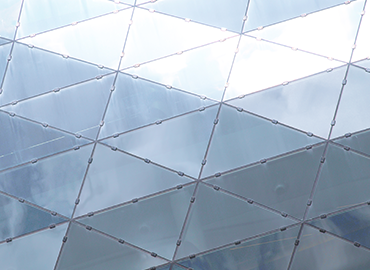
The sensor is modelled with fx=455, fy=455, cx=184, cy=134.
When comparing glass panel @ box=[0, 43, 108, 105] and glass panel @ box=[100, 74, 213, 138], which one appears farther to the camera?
glass panel @ box=[0, 43, 108, 105]

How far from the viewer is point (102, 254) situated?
1366cm

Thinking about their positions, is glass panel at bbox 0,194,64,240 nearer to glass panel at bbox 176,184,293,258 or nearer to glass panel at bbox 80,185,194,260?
glass panel at bbox 80,185,194,260

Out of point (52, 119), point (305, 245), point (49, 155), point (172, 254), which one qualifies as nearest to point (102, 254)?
point (172, 254)

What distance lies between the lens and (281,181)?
14.0 m

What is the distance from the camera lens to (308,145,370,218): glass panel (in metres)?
13.7

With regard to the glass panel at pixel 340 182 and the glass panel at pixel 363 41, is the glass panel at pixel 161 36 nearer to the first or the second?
the glass panel at pixel 363 41

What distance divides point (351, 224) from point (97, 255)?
25.1 ft

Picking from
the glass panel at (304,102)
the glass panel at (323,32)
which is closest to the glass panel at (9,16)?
the glass panel at (304,102)

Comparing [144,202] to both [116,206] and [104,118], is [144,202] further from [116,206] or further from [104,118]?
[104,118]

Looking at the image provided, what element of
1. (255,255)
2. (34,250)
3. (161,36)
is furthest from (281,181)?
(34,250)

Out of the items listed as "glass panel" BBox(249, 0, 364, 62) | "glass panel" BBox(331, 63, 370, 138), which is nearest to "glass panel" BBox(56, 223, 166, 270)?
"glass panel" BBox(331, 63, 370, 138)

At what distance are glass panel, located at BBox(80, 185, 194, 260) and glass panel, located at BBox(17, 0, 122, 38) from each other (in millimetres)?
7018

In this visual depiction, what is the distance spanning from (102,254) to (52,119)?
4.73 meters

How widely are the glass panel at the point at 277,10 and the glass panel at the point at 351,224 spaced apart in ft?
22.3
